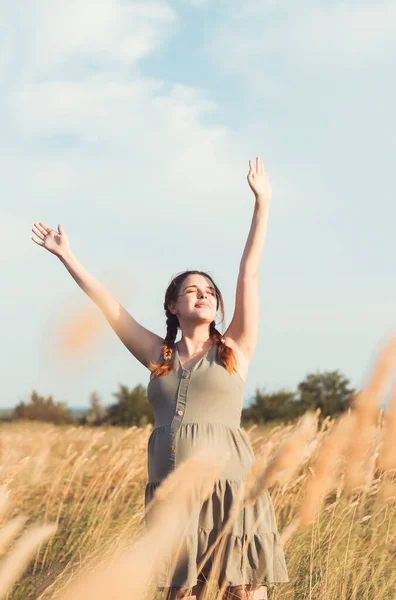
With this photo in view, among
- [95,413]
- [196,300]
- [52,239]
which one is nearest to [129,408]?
[95,413]

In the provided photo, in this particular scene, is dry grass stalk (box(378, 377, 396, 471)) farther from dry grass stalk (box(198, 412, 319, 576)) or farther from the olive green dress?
the olive green dress

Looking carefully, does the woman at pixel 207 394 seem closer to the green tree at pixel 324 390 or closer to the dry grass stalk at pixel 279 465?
the dry grass stalk at pixel 279 465

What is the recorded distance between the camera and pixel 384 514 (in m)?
3.64

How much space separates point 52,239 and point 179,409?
3.55 ft

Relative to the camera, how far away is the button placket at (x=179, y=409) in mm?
2621

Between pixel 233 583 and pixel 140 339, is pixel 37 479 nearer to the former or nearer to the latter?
pixel 140 339

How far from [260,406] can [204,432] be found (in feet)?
38.0

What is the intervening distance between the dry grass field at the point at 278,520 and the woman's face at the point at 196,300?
62 cm

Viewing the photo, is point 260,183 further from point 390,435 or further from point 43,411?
point 43,411

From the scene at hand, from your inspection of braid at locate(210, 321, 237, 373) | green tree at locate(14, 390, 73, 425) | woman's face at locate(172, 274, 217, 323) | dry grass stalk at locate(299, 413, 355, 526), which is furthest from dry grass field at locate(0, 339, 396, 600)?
green tree at locate(14, 390, 73, 425)

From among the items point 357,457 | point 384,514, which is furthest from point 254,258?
point 384,514

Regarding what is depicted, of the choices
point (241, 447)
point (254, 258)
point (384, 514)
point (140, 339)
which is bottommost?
point (384, 514)

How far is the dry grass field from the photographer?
107 centimetres

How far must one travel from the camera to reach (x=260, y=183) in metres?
2.96
